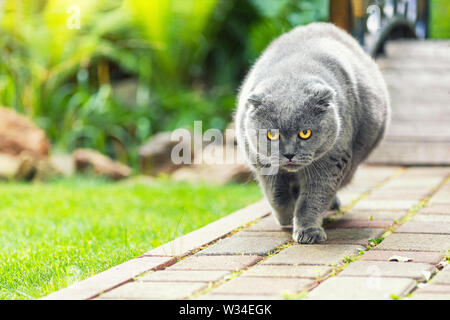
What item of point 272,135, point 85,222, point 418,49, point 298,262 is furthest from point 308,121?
point 418,49

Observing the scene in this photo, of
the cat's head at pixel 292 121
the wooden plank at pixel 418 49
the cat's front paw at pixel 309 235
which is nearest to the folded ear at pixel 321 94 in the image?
the cat's head at pixel 292 121

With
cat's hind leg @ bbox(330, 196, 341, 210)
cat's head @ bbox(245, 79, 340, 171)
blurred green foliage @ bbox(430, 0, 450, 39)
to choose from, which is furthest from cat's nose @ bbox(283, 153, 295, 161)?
blurred green foliage @ bbox(430, 0, 450, 39)

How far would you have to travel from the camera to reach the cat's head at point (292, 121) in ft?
11.6

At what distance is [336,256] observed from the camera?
331cm

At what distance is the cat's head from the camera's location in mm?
Answer: 3537

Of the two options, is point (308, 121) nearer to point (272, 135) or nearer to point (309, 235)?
point (272, 135)

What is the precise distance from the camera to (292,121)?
11.6 feet

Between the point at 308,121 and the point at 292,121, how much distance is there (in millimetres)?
90

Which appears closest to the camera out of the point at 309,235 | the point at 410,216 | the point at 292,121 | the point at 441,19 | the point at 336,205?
the point at 292,121

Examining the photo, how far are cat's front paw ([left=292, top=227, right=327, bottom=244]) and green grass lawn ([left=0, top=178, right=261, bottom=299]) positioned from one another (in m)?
0.75

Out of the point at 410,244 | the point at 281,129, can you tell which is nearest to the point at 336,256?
the point at 410,244

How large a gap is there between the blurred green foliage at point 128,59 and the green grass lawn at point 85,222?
2.22 meters

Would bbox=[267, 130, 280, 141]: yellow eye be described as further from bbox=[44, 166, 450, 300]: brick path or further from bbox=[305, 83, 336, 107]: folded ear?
bbox=[44, 166, 450, 300]: brick path

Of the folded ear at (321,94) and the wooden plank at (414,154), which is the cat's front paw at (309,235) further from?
the wooden plank at (414,154)
